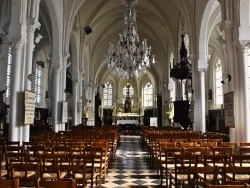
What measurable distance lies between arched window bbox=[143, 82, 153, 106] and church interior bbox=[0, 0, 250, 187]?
9.13 metres

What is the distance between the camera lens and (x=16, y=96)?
10.5 m

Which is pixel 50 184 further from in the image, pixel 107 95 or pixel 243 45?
pixel 107 95

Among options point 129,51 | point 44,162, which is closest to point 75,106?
point 129,51

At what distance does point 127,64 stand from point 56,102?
5110mm

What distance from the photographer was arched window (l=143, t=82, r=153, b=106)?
156 feet

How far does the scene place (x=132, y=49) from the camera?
17.9 meters

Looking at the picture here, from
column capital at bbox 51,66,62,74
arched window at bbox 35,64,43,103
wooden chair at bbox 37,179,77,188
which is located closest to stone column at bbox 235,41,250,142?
wooden chair at bbox 37,179,77,188

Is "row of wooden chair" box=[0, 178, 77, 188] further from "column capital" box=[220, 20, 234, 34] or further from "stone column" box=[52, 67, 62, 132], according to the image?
"stone column" box=[52, 67, 62, 132]

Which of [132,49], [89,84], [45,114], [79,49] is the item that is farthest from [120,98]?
[132,49]

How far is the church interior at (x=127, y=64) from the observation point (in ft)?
34.5

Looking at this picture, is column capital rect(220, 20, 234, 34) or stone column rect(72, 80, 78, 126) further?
stone column rect(72, 80, 78, 126)

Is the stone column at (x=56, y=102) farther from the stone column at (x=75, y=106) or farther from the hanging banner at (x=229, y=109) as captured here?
the hanging banner at (x=229, y=109)

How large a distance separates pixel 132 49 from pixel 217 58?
14.8 meters

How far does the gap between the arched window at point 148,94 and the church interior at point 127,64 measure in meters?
9.13
